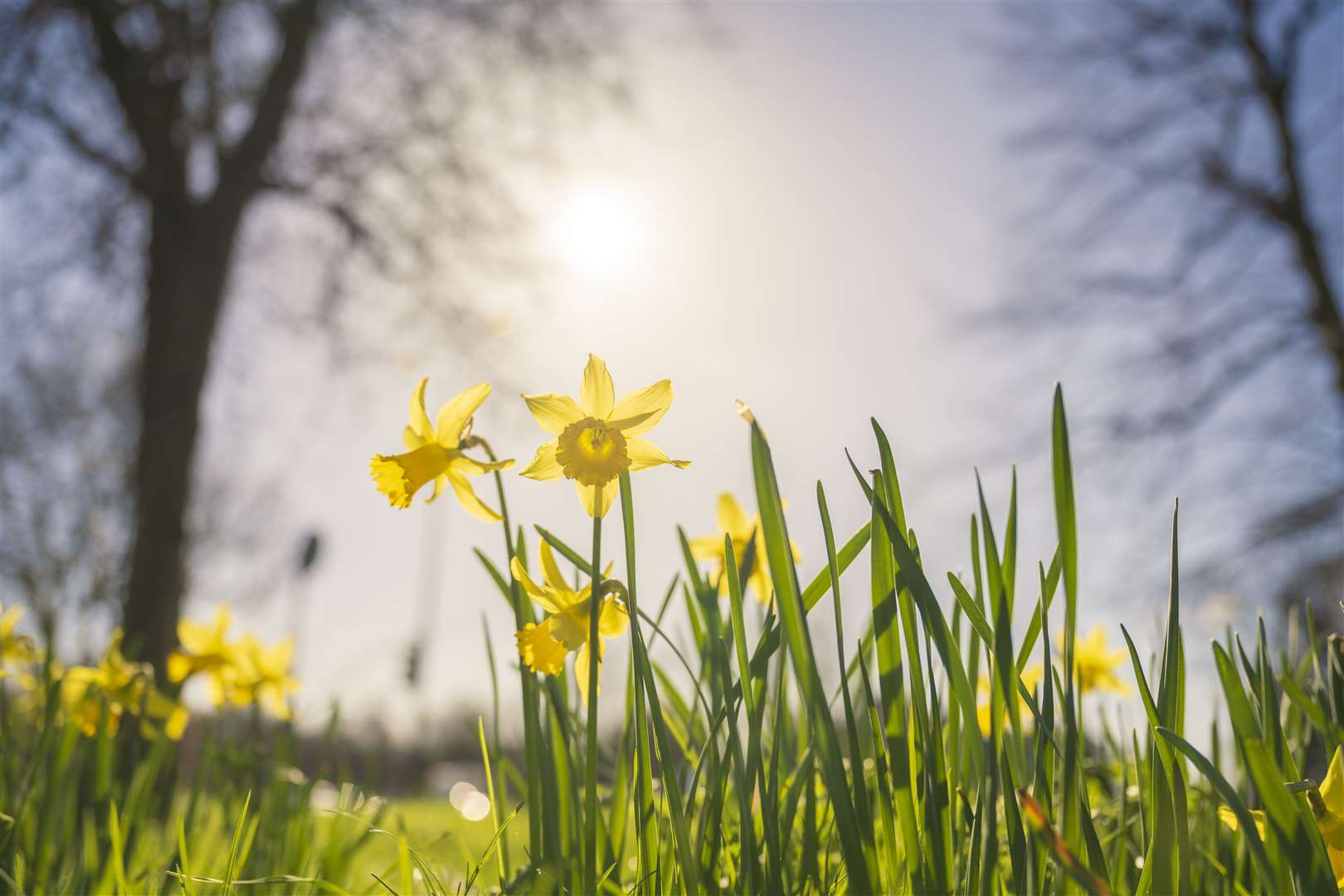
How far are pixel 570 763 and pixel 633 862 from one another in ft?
2.17

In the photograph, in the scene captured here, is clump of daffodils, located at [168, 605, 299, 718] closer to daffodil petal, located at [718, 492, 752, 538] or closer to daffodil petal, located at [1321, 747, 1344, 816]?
daffodil petal, located at [718, 492, 752, 538]

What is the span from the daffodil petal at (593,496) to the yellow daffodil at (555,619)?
6cm

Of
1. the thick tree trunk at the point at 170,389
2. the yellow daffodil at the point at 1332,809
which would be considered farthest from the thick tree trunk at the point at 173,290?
the yellow daffodil at the point at 1332,809

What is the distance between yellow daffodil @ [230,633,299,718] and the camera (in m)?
1.81

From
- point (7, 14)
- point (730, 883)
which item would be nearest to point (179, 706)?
point (730, 883)

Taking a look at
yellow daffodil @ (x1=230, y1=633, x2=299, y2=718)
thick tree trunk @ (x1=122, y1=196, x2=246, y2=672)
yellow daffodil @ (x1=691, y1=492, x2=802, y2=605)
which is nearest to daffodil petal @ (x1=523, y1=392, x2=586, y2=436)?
yellow daffodil @ (x1=691, y1=492, x2=802, y2=605)

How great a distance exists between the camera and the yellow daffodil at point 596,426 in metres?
0.83

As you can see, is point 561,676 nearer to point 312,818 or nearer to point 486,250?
point 312,818

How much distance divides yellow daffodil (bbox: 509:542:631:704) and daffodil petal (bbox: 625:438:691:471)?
0.11 meters

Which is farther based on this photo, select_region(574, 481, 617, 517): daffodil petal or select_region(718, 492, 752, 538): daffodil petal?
select_region(718, 492, 752, 538): daffodil petal

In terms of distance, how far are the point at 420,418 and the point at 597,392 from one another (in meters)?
0.25

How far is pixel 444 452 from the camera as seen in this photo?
0.98 metres

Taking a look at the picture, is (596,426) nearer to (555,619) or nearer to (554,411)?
(554,411)

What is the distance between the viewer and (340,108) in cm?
658
